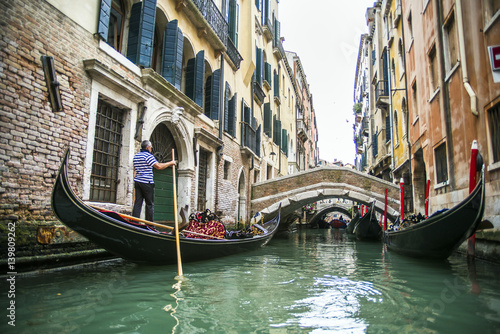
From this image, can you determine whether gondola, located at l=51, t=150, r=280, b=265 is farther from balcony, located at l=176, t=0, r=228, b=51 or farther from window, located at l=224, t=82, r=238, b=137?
window, located at l=224, t=82, r=238, b=137

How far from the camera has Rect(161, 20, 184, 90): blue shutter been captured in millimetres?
6195

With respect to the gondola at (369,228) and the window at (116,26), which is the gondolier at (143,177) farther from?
the gondola at (369,228)

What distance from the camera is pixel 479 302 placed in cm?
269

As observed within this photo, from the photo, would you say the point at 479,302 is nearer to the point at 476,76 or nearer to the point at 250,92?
the point at 476,76

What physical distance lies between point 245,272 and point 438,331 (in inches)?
96.0

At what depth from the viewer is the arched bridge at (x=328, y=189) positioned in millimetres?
9984

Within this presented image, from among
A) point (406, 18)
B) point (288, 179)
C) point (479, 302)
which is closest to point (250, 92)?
point (288, 179)

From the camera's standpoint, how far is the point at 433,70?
23.8ft

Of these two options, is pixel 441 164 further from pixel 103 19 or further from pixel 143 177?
pixel 103 19

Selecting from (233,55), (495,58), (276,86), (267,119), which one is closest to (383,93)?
(267,119)

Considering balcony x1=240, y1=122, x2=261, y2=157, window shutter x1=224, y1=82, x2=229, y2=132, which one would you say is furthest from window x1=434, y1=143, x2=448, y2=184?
balcony x1=240, y1=122, x2=261, y2=157

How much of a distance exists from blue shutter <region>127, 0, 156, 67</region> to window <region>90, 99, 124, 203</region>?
0.91m

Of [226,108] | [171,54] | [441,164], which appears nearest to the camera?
[171,54]

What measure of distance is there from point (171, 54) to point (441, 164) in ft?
17.4
